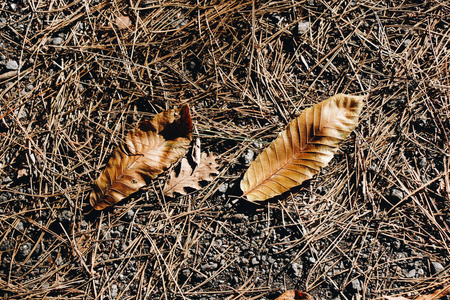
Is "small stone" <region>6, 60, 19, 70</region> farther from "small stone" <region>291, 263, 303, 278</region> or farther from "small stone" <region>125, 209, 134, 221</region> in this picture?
"small stone" <region>291, 263, 303, 278</region>

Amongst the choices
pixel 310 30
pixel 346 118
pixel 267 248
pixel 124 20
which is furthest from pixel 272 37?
pixel 267 248

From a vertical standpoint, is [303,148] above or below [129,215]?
above

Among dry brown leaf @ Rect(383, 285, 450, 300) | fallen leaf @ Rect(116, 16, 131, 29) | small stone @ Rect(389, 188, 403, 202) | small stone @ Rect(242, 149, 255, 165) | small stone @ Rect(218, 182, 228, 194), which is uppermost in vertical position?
fallen leaf @ Rect(116, 16, 131, 29)

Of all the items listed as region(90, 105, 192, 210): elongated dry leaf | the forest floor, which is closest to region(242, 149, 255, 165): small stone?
the forest floor

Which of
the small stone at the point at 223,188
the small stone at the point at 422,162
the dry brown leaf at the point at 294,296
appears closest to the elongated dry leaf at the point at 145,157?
the small stone at the point at 223,188

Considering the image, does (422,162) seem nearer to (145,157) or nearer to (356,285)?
(356,285)

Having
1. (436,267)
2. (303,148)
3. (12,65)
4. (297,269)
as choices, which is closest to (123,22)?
(12,65)
